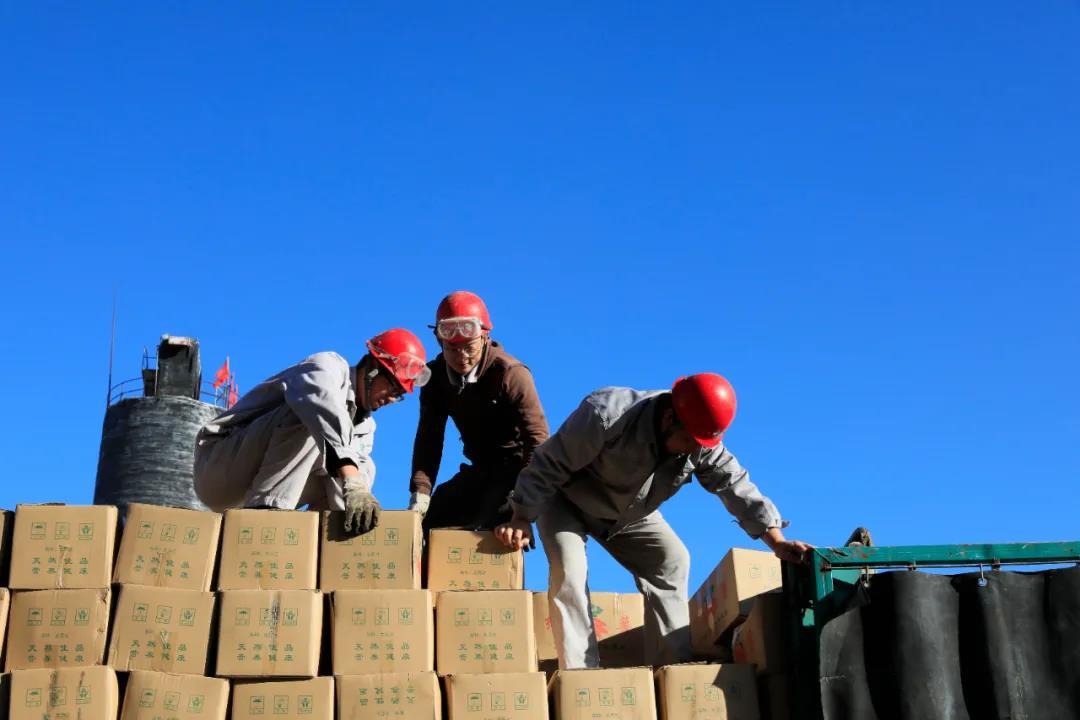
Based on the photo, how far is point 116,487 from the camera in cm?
1496

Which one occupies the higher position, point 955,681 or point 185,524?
point 185,524

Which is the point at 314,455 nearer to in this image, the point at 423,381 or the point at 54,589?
the point at 423,381

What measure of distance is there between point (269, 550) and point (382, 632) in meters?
0.67

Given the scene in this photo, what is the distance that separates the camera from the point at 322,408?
5.92m

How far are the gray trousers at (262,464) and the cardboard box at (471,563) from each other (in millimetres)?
827

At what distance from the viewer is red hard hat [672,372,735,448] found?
570 centimetres

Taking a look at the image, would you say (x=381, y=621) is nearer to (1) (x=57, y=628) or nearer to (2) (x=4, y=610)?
(1) (x=57, y=628)

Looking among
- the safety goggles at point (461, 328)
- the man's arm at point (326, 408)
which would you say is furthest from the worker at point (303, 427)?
the safety goggles at point (461, 328)

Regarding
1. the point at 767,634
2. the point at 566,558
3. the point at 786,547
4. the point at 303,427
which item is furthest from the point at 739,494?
the point at 303,427

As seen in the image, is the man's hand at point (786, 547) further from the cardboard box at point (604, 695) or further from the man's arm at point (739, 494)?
the cardboard box at point (604, 695)

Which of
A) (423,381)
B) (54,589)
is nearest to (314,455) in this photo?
(423,381)

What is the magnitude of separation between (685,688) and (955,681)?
1.18 m

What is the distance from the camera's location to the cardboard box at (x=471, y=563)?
219 inches

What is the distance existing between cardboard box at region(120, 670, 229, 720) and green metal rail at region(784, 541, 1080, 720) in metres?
2.61
